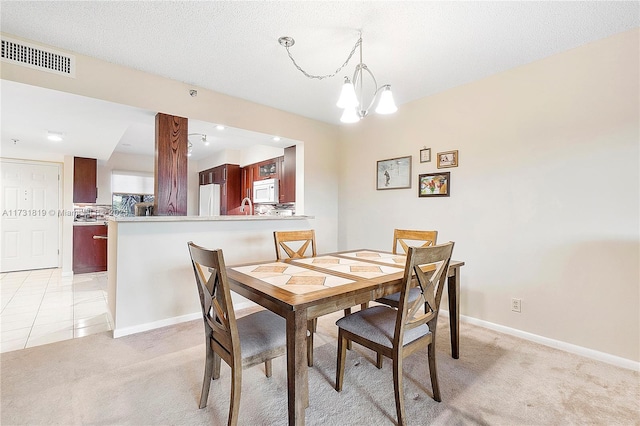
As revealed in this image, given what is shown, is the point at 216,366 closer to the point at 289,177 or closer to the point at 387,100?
the point at 387,100

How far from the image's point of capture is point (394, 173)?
3512mm

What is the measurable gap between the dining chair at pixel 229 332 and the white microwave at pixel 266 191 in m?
2.96

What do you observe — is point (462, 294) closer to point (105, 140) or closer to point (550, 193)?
point (550, 193)

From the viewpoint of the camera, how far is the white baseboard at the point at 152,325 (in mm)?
2504

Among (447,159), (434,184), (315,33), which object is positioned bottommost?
(434,184)

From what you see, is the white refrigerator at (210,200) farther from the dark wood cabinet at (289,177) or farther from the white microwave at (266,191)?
the dark wood cabinet at (289,177)

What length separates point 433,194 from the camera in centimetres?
316

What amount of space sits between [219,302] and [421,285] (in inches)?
39.8

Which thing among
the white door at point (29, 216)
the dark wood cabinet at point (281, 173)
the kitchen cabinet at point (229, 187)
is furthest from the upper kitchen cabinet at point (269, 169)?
the white door at point (29, 216)

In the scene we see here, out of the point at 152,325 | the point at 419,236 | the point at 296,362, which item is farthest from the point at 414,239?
the point at 152,325

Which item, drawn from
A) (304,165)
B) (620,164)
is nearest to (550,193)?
(620,164)

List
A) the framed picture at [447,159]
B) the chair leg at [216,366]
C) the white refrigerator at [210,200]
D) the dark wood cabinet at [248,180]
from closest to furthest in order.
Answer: the chair leg at [216,366], the framed picture at [447,159], the dark wood cabinet at [248,180], the white refrigerator at [210,200]

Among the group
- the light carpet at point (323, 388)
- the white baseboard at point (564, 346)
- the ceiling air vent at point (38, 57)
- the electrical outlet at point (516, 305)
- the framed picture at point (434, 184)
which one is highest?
the ceiling air vent at point (38, 57)

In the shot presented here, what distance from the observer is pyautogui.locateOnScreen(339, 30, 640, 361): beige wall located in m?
2.10
